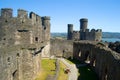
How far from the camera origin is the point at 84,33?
63.7 metres

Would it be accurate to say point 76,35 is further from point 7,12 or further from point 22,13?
point 7,12

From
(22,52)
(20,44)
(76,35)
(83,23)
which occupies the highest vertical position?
(83,23)

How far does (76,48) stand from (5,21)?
26670 mm

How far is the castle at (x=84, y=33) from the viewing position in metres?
59.6

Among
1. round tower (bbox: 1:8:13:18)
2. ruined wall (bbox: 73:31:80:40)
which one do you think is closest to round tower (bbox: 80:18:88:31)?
ruined wall (bbox: 73:31:80:40)

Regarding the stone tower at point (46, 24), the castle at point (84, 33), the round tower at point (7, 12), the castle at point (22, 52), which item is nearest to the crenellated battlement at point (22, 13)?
the castle at point (22, 52)

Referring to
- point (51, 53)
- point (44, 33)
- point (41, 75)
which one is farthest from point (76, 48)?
point (41, 75)

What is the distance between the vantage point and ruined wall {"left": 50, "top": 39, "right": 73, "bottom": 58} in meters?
52.0

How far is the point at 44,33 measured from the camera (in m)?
45.8

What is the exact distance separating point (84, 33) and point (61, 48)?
12.5 m

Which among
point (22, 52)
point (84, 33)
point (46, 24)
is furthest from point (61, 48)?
point (22, 52)

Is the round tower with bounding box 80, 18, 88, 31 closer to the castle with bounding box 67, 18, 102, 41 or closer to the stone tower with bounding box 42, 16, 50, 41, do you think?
the castle with bounding box 67, 18, 102, 41

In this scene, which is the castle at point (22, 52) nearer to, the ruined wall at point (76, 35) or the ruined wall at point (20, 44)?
the ruined wall at point (20, 44)

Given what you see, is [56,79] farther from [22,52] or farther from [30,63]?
[22,52]
